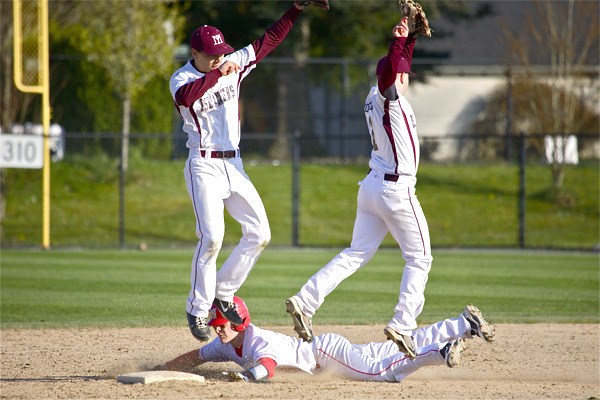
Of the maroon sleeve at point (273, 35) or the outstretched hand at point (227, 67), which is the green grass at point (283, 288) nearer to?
the maroon sleeve at point (273, 35)

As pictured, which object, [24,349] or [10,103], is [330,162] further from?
[24,349]

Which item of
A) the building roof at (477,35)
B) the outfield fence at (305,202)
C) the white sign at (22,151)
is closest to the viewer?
the white sign at (22,151)

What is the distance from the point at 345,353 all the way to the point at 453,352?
2.56ft

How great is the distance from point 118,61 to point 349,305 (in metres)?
11.8

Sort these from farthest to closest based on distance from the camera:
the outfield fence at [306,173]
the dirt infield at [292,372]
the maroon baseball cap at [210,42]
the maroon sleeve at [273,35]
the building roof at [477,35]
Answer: the building roof at [477,35] < the outfield fence at [306,173] < the maroon sleeve at [273,35] < the maroon baseball cap at [210,42] < the dirt infield at [292,372]

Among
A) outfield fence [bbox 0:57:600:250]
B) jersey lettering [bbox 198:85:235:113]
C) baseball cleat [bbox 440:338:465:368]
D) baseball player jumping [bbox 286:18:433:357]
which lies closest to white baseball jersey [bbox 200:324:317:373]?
baseball player jumping [bbox 286:18:433:357]

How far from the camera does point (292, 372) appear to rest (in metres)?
6.71

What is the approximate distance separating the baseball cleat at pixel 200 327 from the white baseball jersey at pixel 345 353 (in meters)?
0.30

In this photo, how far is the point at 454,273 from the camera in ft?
43.4

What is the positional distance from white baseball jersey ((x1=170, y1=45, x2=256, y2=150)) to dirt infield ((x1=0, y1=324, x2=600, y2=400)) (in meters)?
1.73

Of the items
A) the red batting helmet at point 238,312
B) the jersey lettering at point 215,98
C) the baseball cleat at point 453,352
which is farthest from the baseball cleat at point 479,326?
the jersey lettering at point 215,98

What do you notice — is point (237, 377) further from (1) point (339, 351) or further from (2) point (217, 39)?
(2) point (217, 39)

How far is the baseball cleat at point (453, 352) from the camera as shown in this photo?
613cm

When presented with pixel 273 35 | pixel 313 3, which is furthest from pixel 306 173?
pixel 313 3
